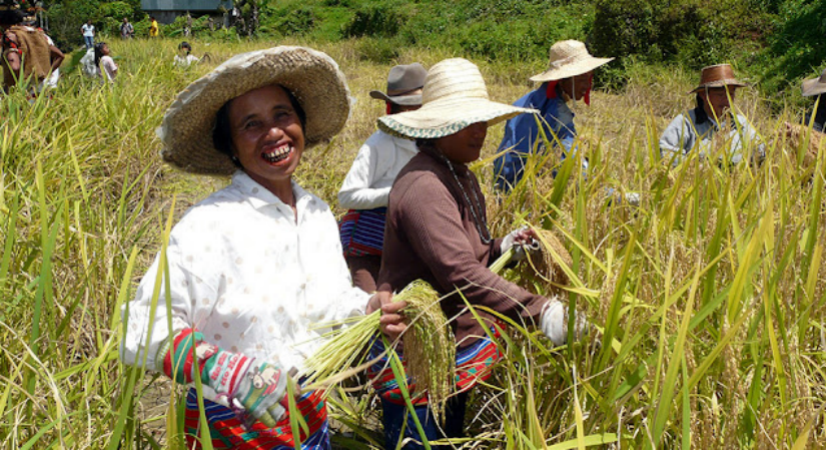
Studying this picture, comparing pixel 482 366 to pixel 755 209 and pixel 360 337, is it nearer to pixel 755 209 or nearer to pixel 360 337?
pixel 360 337

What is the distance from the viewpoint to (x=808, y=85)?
3.66m

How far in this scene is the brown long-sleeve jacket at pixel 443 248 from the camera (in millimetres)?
1457

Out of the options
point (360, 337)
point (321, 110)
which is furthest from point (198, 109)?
point (360, 337)

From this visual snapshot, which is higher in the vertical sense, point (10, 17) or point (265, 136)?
point (265, 136)

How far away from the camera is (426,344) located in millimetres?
1332

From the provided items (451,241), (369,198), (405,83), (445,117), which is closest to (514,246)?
(451,241)

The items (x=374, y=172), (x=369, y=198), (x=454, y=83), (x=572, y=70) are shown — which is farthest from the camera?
(x=572, y=70)

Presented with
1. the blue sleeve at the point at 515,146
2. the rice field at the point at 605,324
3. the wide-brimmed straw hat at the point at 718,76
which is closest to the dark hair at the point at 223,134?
the rice field at the point at 605,324

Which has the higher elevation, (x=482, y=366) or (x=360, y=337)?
(x=360, y=337)

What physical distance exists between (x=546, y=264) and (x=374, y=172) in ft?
3.80

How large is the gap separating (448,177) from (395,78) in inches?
51.3

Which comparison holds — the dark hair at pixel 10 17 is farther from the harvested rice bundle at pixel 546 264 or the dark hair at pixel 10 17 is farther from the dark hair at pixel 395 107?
the harvested rice bundle at pixel 546 264

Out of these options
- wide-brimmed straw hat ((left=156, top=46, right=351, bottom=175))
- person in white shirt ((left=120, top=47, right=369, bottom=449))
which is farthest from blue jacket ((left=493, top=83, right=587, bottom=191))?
person in white shirt ((left=120, top=47, right=369, bottom=449))

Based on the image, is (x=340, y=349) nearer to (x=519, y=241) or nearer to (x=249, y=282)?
(x=249, y=282)
